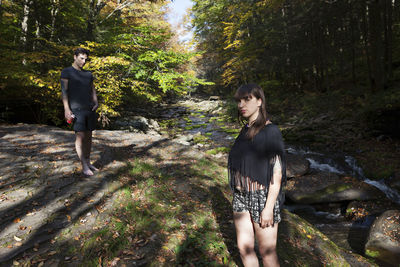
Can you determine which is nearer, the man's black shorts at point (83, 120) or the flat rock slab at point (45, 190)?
the flat rock slab at point (45, 190)

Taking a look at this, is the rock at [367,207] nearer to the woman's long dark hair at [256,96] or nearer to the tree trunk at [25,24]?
the woman's long dark hair at [256,96]

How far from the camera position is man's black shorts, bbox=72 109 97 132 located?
3.76m

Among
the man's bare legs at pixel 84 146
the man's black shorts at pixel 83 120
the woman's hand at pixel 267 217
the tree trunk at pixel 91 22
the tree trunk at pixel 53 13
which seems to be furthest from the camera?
the tree trunk at pixel 91 22

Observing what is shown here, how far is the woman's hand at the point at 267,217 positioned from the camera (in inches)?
73.5

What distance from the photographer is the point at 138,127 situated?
1420 centimetres

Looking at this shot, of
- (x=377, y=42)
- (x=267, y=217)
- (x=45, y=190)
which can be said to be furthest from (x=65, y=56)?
(x=377, y=42)

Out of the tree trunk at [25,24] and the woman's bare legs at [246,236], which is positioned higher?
the tree trunk at [25,24]

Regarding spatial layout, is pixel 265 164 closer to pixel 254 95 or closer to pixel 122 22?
pixel 254 95

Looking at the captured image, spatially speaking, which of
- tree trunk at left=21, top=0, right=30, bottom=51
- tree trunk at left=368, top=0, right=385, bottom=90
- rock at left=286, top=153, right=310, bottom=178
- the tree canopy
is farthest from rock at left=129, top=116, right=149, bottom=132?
tree trunk at left=368, top=0, right=385, bottom=90

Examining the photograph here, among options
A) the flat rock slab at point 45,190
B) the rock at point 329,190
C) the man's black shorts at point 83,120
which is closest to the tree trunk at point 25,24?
the flat rock slab at point 45,190

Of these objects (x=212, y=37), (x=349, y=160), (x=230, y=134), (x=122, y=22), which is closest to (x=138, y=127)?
(x=230, y=134)

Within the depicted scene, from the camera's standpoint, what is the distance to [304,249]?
11.3 ft

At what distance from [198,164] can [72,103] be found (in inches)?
153

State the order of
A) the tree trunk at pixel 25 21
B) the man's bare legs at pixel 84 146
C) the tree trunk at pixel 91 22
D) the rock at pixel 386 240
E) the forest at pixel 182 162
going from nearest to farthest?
1. the forest at pixel 182 162
2. the man's bare legs at pixel 84 146
3. the rock at pixel 386 240
4. the tree trunk at pixel 25 21
5. the tree trunk at pixel 91 22
